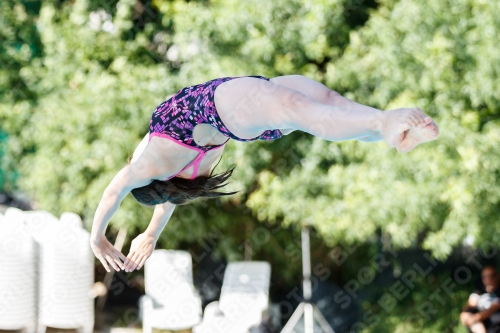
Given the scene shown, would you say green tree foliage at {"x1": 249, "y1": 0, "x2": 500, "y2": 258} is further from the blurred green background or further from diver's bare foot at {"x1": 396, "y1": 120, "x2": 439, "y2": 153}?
diver's bare foot at {"x1": 396, "y1": 120, "x2": 439, "y2": 153}

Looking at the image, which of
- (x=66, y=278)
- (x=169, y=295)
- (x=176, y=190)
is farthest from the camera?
(x=169, y=295)

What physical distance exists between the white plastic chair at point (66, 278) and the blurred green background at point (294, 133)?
265 mm

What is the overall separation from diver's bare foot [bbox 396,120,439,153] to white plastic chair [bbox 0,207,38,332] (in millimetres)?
4551

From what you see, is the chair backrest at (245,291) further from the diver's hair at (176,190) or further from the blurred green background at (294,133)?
the diver's hair at (176,190)

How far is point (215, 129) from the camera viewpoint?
9.43ft

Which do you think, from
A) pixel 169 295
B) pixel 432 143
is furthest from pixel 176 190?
pixel 169 295

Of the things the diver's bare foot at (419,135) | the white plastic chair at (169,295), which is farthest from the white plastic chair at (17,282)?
the diver's bare foot at (419,135)

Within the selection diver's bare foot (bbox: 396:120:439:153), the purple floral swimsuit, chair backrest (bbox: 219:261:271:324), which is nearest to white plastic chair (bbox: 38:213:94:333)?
chair backrest (bbox: 219:261:271:324)

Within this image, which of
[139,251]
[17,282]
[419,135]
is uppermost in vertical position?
[419,135]

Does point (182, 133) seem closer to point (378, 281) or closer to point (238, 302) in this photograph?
point (238, 302)

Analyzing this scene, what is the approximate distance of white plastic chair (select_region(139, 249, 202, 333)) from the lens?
20.8 ft

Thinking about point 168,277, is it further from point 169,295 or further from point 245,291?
point 245,291

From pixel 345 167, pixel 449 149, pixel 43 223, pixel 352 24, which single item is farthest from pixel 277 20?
pixel 43 223

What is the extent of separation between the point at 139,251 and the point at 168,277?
3513 mm
